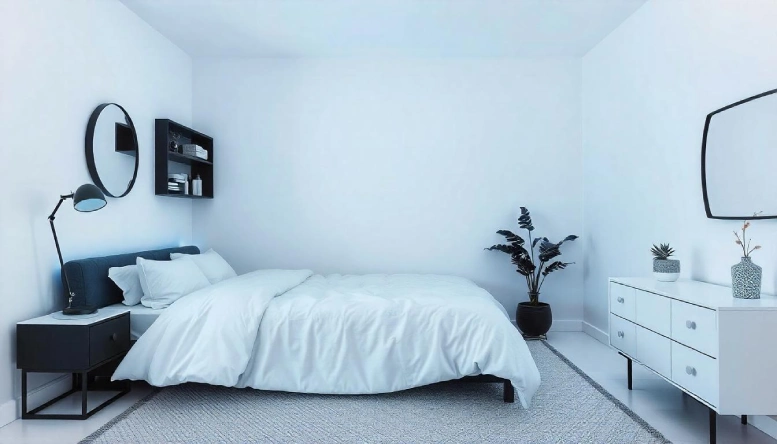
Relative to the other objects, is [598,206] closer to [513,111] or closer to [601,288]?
[601,288]

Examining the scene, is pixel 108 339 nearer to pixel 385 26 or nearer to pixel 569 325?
pixel 385 26

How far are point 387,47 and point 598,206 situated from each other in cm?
246

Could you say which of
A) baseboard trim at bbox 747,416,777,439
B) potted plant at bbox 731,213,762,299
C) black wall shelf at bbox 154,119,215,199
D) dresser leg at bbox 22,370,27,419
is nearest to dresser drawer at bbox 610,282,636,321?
potted plant at bbox 731,213,762,299

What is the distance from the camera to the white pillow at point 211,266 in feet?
12.9

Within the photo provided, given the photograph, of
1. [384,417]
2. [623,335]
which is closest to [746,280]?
[623,335]

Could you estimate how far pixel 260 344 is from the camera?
295 cm

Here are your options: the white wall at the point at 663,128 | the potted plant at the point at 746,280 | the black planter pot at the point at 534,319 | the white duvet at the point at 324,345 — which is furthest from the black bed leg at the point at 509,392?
the black planter pot at the point at 534,319

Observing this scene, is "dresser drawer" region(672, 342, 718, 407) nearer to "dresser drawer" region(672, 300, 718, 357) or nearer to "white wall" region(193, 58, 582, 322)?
"dresser drawer" region(672, 300, 718, 357)

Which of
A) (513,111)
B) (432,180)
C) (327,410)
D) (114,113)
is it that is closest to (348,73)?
(432,180)

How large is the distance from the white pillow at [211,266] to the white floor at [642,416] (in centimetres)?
98

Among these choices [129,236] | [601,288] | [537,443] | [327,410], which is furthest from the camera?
[601,288]

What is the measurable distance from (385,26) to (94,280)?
9.51 feet

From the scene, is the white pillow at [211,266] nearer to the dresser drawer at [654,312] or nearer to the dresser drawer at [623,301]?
the dresser drawer at [623,301]

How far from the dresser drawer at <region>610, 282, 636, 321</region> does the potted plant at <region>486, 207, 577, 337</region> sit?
125cm
